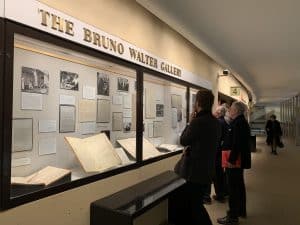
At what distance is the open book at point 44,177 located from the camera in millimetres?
2127

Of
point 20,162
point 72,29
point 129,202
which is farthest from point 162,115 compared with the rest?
point 20,162

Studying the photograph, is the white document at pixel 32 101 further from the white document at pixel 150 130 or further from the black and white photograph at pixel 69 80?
the white document at pixel 150 130

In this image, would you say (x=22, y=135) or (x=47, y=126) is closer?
(x=22, y=135)

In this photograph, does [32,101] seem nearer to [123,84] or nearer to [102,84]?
[102,84]

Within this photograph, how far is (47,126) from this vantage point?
8.19 ft

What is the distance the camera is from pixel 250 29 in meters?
4.92

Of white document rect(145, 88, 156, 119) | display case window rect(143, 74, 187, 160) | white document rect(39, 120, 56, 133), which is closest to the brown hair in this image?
display case window rect(143, 74, 187, 160)

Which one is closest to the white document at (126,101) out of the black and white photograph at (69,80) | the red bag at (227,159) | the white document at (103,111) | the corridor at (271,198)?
the white document at (103,111)

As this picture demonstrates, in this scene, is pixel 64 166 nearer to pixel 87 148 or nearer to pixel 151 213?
pixel 87 148

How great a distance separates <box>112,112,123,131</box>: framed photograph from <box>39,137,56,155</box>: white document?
2.88 feet

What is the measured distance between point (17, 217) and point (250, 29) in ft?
14.0

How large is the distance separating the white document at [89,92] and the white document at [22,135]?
0.71m

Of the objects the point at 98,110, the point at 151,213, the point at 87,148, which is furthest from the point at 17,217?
the point at 151,213

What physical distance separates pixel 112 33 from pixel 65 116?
3.01 ft
